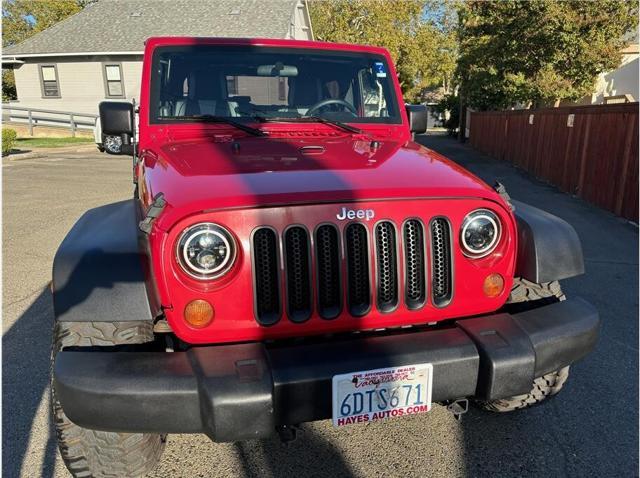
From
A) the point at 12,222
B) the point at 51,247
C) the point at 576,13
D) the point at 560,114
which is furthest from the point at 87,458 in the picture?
the point at 576,13

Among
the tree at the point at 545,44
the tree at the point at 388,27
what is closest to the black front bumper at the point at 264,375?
the tree at the point at 545,44

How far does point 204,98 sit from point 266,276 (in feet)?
5.74

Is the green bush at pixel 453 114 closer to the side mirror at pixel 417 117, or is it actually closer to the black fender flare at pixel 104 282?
the side mirror at pixel 417 117

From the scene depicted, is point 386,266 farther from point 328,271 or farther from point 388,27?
point 388,27

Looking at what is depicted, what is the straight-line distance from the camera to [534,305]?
8.15 ft


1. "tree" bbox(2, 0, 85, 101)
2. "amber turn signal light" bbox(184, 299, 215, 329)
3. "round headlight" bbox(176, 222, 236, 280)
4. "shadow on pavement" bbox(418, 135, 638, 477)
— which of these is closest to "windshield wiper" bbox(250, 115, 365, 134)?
"round headlight" bbox(176, 222, 236, 280)

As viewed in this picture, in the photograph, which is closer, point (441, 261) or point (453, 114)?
point (441, 261)

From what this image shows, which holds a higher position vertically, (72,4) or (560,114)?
(72,4)

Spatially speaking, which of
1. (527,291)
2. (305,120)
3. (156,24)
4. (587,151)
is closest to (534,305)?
(527,291)

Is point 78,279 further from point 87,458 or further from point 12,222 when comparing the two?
point 12,222

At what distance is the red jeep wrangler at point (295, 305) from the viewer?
1.85 meters

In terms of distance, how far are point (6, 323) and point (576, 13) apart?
52.0 feet

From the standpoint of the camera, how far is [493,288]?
7.52ft

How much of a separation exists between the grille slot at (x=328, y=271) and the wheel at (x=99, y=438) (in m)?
0.71
